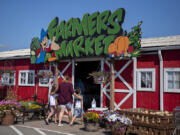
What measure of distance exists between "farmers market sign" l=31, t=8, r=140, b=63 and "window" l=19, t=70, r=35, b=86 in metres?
1.88

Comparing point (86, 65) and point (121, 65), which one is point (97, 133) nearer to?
point (121, 65)

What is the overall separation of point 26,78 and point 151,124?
10019 millimetres

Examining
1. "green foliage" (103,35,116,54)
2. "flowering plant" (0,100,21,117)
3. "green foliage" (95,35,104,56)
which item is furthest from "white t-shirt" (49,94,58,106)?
"green foliage" (103,35,116,54)

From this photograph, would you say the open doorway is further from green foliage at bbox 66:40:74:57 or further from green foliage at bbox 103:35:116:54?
green foliage at bbox 103:35:116:54

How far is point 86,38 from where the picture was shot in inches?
431

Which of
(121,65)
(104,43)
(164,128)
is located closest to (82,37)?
(104,43)

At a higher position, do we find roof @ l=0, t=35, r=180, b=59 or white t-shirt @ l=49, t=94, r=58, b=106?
roof @ l=0, t=35, r=180, b=59

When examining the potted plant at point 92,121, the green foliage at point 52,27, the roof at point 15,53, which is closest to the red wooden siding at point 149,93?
the potted plant at point 92,121

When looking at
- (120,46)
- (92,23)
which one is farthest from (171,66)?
(92,23)

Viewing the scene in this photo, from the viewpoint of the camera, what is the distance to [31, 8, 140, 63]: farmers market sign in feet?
31.9

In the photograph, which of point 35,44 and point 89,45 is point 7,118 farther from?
point 35,44

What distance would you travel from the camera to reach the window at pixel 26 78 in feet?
49.3

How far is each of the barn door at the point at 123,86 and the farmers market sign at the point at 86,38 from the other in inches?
39.3

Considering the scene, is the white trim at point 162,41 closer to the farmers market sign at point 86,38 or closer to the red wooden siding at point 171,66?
the red wooden siding at point 171,66
